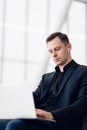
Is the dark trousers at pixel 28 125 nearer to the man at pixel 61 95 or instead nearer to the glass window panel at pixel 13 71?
the man at pixel 61 95

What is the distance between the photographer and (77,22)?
191 inches

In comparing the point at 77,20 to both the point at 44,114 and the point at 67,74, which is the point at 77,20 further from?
the point at 44,114

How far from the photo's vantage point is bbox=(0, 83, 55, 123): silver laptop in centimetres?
131

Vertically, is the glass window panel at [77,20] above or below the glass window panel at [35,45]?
above

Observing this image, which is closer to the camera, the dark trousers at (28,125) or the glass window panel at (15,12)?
the dark trousers at (28,125)

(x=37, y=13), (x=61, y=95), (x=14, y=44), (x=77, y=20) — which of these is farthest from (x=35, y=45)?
(x=61, y=95)

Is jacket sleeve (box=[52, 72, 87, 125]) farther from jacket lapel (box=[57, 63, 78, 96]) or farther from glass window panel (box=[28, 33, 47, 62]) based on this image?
glass window panel (box=[28, 33, 47, 62])

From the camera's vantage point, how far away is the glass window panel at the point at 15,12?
430 centimetres

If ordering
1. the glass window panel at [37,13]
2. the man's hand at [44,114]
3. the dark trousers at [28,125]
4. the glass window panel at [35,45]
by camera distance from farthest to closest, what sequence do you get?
the glass window panel at [37,13], the glass window panel at [35,45], the man's hand at [44,114], the dark trousers at [28,125]

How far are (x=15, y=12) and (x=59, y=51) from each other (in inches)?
105

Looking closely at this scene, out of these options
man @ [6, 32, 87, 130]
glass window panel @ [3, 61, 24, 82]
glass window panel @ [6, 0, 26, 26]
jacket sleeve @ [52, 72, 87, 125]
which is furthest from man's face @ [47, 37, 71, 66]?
glass window panel @ [6, 0, 26, 26]

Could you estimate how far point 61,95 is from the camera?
175 cm

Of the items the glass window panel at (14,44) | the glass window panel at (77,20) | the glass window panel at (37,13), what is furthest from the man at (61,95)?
the glass window panel at (77,20)

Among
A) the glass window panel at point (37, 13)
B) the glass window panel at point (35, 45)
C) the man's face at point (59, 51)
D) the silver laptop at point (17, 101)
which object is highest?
the glass window panel at point (37, 13)
